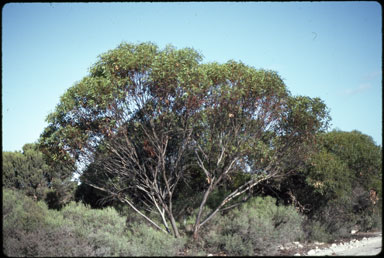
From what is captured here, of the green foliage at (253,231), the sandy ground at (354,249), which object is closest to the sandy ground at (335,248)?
the sandy ground at (354,249)

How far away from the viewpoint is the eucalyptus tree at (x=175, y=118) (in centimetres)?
1171

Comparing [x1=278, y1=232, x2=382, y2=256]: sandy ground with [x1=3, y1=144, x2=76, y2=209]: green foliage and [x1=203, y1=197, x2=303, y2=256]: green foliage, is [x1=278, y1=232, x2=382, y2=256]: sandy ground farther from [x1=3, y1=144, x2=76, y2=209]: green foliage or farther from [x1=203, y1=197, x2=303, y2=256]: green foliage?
[x1=3, y1=144, x2=76, y2=209]: green foliage

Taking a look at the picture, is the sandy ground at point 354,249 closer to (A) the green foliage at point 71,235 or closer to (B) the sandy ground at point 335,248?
(B) the sandy ground at point 335,248

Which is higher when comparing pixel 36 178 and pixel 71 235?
pixel 36 178

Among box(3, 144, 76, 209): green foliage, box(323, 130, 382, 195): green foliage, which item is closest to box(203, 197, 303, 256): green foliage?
box(323, 130, 382, 195): green foliage

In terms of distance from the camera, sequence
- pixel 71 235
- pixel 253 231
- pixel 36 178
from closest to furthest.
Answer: pixel 71 235 < pixel 253 231 < pixel 36 178

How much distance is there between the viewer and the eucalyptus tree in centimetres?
1171

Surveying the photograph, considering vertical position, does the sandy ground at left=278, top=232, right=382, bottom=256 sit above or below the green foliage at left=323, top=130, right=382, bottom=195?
below

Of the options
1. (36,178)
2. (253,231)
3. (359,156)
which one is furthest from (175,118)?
(36,178)

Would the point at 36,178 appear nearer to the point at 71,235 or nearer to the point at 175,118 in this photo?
the point at 71,235

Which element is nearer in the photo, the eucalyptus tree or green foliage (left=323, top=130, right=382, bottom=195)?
the eucalyptus tree

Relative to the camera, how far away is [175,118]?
1244cm

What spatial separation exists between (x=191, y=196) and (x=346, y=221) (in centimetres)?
706

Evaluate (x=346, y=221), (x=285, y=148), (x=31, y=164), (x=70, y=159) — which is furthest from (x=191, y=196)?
(x=31, y=164)
